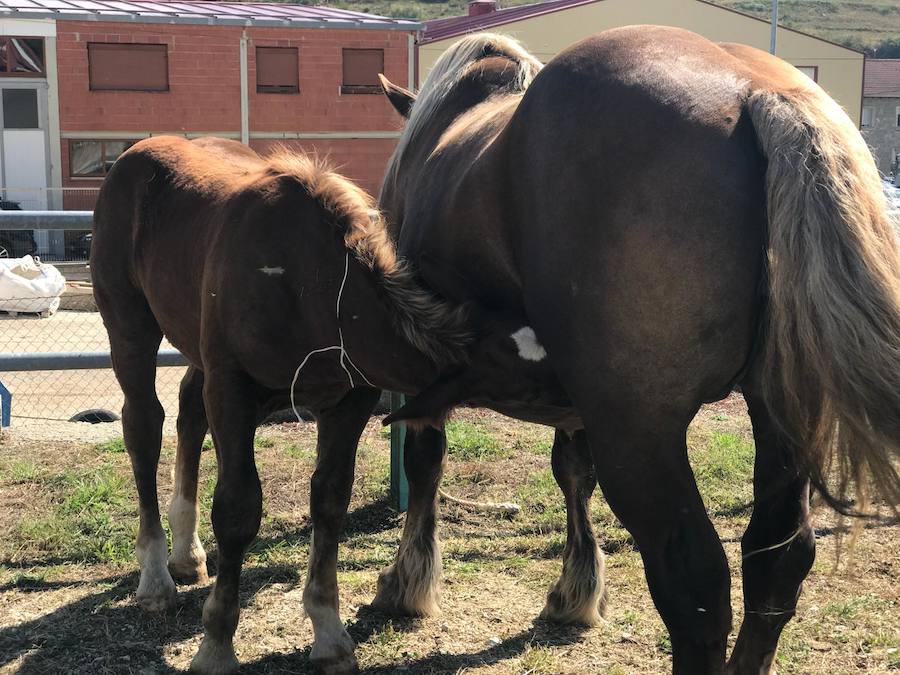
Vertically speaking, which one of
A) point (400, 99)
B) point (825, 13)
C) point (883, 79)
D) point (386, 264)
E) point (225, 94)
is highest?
point (825, 13)

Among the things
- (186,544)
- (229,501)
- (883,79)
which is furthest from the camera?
(883,79)

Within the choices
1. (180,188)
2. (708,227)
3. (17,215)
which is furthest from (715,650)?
(17,215)

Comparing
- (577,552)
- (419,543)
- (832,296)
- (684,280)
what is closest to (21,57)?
(419,543)

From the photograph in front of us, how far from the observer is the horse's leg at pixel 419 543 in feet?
13.4

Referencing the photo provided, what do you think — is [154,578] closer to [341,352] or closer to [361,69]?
[341,352]

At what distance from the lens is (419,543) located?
424 centimetres

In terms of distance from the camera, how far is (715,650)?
268cm

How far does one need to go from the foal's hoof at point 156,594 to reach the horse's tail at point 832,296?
271cm

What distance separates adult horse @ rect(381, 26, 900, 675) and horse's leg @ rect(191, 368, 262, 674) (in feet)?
2.73

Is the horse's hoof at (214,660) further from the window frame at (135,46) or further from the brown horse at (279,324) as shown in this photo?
the window frame at (135,46)

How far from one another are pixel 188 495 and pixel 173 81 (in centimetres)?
2526

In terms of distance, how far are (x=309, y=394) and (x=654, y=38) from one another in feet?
5.53

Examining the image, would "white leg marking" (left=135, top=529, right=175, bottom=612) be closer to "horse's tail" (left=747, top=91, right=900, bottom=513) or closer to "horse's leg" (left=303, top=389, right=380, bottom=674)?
"horse's leg" (left=303, top=389, right=380, bottom=674)

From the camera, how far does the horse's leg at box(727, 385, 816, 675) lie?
3.02 meters
